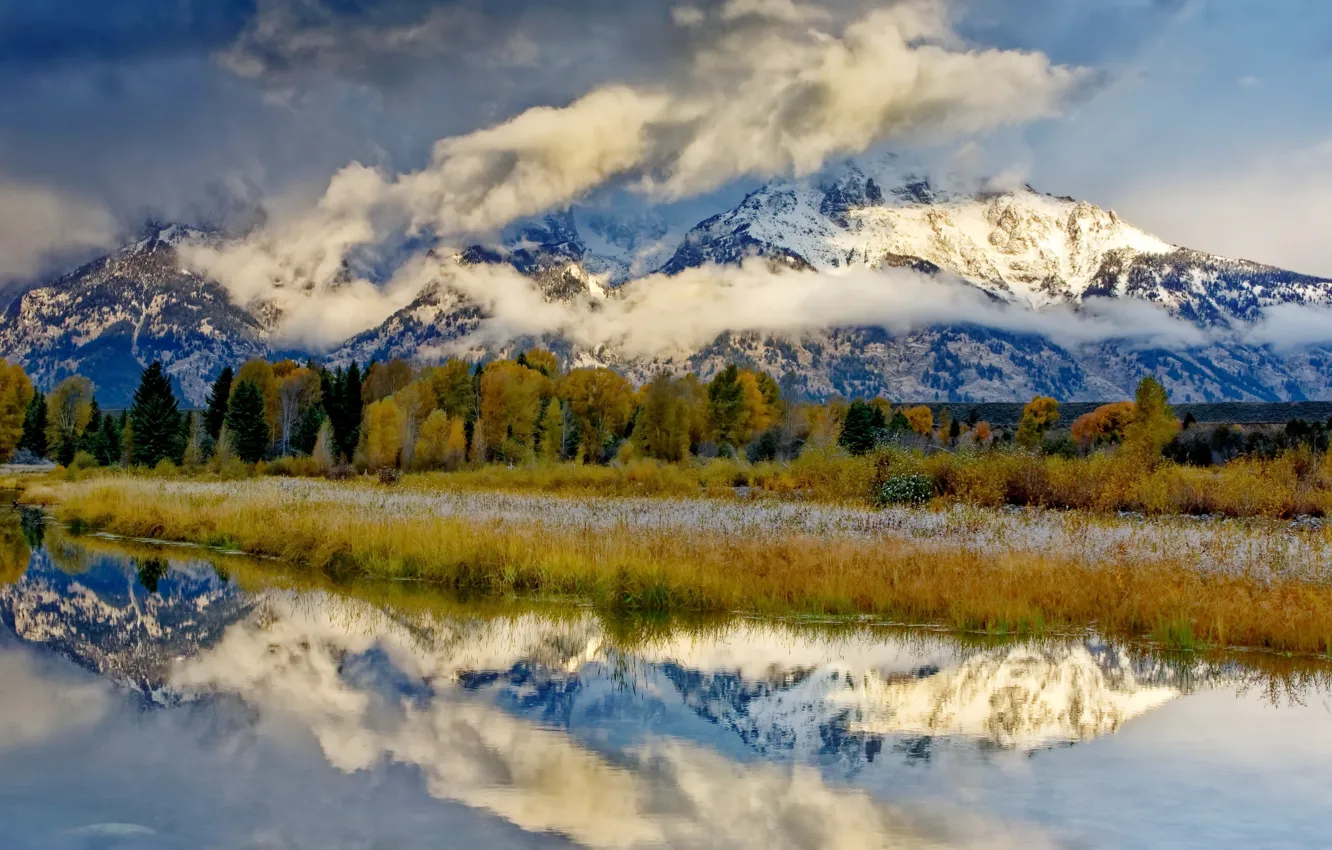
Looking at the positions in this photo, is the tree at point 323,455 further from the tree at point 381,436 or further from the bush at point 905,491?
the bush at point 905,491

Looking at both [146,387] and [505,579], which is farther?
[146,387]

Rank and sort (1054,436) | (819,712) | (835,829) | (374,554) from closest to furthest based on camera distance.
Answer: (835,829), (819,712), (374,554), (1054,436)

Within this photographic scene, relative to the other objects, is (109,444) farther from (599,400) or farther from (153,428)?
(599,400)

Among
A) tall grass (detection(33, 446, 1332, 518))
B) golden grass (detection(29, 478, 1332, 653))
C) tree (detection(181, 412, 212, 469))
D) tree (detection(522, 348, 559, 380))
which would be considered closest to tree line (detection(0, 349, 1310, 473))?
tree (detection(181, 412, 212, 469))

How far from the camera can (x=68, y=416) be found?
12456 cm

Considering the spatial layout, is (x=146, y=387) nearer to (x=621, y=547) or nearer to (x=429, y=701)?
(x=621, y=547)

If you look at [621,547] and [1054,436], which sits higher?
[1054,436]

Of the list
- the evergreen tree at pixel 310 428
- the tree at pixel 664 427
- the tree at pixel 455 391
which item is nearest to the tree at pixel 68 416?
the evergreen tree at pixel 310 428

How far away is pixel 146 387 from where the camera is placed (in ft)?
274

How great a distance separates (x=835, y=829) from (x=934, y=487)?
29.9 metres

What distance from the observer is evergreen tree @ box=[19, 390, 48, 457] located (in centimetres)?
11647

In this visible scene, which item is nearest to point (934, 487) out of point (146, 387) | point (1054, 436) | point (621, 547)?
point (621, 547)

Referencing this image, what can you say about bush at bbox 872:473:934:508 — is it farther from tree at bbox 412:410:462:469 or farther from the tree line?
tree at bbox 412:410:462:469

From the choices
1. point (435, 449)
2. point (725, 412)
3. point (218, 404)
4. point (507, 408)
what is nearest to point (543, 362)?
point (507, 408)
